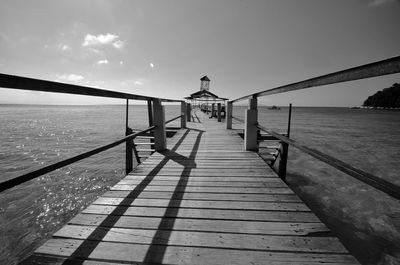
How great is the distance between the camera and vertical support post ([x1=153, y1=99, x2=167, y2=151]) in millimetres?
4180

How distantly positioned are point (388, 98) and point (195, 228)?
135502 mm

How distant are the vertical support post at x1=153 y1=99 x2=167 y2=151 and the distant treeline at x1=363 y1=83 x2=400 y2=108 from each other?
121673mm

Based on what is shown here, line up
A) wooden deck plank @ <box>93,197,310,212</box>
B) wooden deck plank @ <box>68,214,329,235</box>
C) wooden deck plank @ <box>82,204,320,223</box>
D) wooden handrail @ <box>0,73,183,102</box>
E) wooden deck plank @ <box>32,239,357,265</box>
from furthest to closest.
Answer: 1. wooden deck plank @ <box>93,197,310,212</box>
2. wooden deck plank @ <box>82,204,320,223</box>
3. wooden deck plank @ <box>68,214,329,235</box>
4. wooden deck plank @ <box>32,239,357,265</box>
5. wooden handrail @ <box>0,73,183,102</box>

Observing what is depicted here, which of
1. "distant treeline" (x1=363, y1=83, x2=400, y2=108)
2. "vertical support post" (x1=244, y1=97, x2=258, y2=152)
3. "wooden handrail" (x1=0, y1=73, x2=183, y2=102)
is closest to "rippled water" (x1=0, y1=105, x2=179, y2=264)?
"wooden handrail" (x1=0, y1=73, x2=183, y2=102)

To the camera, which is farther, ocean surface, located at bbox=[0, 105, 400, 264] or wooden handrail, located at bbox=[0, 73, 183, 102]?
ocean surface, located at bbox=[0, 105, 400, 264]

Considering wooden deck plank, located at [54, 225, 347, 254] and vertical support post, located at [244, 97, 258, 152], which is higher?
vertical support post, located at [244, 97, 258, 152]

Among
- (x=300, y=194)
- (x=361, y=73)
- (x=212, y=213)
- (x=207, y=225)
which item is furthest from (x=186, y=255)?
(x=300, y=194)

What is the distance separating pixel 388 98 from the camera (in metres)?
90.9

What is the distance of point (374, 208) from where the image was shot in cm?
502

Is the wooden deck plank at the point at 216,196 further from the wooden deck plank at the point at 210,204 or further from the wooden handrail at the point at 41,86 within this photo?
the wooden handrail at the point at 41,86

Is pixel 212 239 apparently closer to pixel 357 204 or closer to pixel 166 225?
pixel 166 225

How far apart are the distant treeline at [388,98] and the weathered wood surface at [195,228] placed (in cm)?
12194

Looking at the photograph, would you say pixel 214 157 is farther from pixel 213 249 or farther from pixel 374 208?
pixel 374 208

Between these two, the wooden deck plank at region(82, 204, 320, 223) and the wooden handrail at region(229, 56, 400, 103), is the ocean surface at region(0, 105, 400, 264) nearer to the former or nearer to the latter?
the wooden deck plank at region(82, 204, 320, 223)
